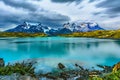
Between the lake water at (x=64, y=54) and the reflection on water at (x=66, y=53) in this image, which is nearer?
the lake water at (x=64, y=54)

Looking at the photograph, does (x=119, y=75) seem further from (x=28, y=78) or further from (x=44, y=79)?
(x=44, y=79)

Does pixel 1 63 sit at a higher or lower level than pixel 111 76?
lower

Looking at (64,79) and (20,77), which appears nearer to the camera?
(20,77)

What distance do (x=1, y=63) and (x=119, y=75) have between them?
13895 millimetres

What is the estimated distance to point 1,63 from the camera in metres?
22.3

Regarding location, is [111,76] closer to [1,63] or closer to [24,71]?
[24,71]

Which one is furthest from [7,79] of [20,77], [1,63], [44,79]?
[1,63]

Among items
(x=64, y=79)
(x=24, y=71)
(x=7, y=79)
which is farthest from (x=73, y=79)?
(x=7, y=79)

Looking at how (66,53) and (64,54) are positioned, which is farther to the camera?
(66,53)

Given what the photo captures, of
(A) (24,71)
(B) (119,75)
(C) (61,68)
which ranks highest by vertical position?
(B) (119,75)

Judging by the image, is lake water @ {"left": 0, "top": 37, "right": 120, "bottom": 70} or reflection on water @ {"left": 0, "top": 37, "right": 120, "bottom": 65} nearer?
lake water @ {"left": 0, "top": 37, "right": 120, "bottom": 70}

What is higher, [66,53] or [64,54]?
[64,54]

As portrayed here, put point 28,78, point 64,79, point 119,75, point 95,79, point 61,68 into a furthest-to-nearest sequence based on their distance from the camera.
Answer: point 61,68 < point 64,79 < point 28,78 < point 119,75 < point 95,79

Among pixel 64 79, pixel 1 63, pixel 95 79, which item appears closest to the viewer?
pixel 95 79
